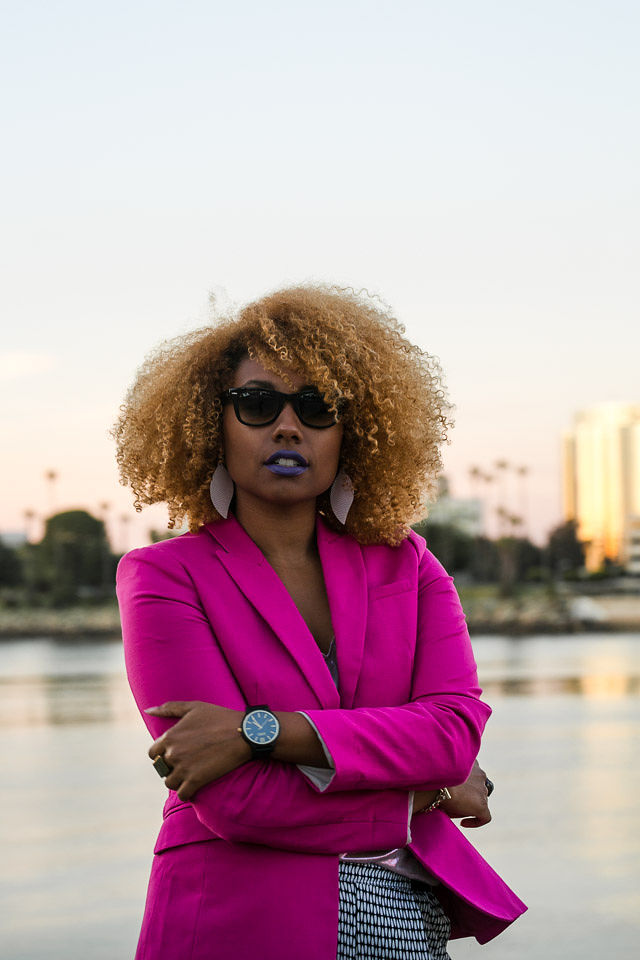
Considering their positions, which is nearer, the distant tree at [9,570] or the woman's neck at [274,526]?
the woman's neck at [274,526]

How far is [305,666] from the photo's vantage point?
175 cm

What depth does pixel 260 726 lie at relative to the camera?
5.57ft

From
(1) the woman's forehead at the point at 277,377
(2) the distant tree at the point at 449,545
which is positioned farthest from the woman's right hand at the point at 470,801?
(2) the distant tree at the point at 449,545

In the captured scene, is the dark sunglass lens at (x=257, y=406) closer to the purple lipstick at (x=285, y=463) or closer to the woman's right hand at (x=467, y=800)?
the purple lipstick at (x=285, y=463)

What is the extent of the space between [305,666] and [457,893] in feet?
1.33

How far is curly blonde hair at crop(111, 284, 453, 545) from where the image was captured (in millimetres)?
1939

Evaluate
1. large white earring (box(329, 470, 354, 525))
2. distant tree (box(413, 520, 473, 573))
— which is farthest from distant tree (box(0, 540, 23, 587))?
large white earring (box(329, 470, 354, 525))

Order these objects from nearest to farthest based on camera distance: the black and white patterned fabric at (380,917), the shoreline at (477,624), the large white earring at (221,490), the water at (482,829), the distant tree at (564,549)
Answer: the black and white patterned fabric at (380,917) → the large white earring at (221,490) → the water at (482,829) → the shoreline at (477,624) → the distant tree at (564,549)

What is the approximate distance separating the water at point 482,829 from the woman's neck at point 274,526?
8.68 ft

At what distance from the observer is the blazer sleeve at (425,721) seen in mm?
1703

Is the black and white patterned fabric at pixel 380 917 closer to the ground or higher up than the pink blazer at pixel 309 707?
closer to the ground

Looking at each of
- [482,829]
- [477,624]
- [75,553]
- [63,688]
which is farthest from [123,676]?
[75,553]

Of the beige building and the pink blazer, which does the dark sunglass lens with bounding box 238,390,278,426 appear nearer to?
the pink blazer

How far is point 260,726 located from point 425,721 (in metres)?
0.25
